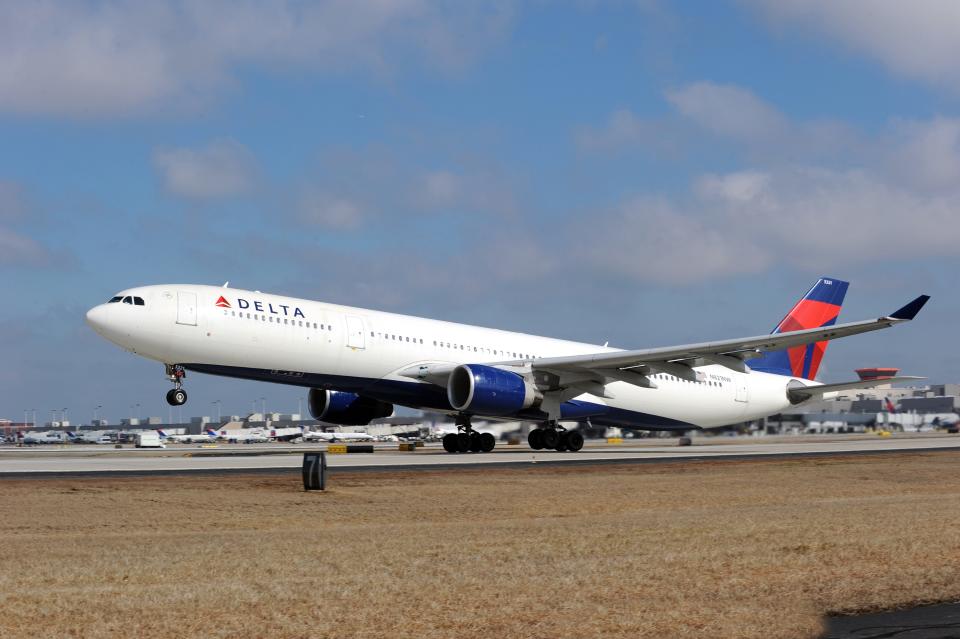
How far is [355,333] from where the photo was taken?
39.9m

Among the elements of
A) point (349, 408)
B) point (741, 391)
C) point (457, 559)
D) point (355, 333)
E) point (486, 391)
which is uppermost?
point (355, 333)

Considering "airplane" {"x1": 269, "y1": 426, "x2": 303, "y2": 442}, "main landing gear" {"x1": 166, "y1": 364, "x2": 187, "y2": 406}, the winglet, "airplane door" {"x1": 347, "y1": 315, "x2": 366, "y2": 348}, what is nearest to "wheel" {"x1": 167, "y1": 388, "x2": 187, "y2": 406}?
"main landing gear" {"x1": 166, "y1": 364, "x2": 187, "y2": 406}

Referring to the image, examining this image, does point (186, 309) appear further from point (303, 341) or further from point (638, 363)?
point (638, 363)

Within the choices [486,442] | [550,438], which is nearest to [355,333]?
[486,442]

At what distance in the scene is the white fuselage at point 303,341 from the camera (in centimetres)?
3697

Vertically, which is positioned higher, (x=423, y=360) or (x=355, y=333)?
(x=355, y=333)

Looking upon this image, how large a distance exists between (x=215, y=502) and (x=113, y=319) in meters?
18.5

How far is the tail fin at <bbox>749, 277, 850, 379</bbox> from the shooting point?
52.8 meters

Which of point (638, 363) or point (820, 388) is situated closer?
point (638, 363)

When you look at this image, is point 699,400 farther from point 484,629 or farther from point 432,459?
point 484,629

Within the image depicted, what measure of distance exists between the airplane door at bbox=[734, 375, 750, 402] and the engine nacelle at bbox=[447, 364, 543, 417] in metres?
15.1

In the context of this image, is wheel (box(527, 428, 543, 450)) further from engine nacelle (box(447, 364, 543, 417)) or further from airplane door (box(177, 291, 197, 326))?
airplane door (box(177, 291, 197, 326))

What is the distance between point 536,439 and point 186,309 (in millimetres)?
15502

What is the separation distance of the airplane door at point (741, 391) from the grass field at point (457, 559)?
88.9ft
